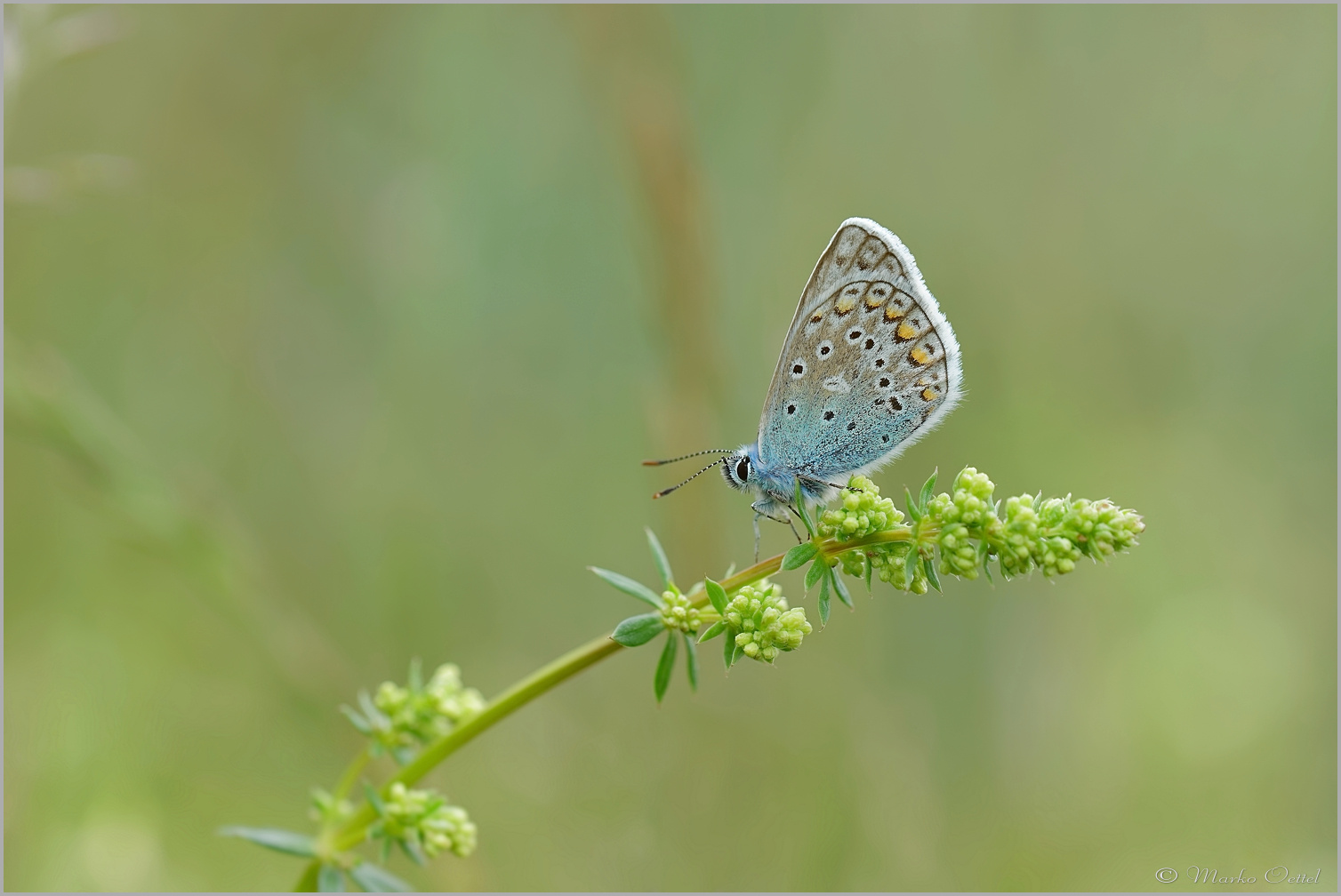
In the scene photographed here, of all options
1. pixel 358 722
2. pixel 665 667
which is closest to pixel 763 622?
pixel 665 667

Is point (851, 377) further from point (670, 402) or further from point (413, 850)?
point (413, 850)

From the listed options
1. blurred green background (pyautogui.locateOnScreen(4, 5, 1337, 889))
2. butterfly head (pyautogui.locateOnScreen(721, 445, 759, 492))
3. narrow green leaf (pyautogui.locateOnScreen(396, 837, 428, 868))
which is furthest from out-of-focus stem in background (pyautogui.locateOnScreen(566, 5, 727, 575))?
narrow green leaf (pyautogui.locateOnScreen(396, 837, 428, 868))

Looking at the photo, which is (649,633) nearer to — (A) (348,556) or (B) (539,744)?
(B) (539,744)

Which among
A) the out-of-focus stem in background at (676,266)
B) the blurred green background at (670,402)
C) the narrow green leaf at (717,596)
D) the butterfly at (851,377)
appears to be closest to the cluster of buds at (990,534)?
the narrow green leaf at (717,596)

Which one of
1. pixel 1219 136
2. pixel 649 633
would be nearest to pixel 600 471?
pixel 649 633

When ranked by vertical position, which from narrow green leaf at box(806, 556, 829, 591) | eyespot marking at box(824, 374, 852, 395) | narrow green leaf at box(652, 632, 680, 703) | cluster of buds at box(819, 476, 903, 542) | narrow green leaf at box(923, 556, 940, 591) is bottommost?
narrow green leaf at box(652, 632, 680, 703)

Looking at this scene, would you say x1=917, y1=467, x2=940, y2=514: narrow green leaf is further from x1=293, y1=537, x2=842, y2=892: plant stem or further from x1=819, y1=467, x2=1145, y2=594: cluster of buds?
x1=293, y1=537, x2=842, y2=892: plant stem
